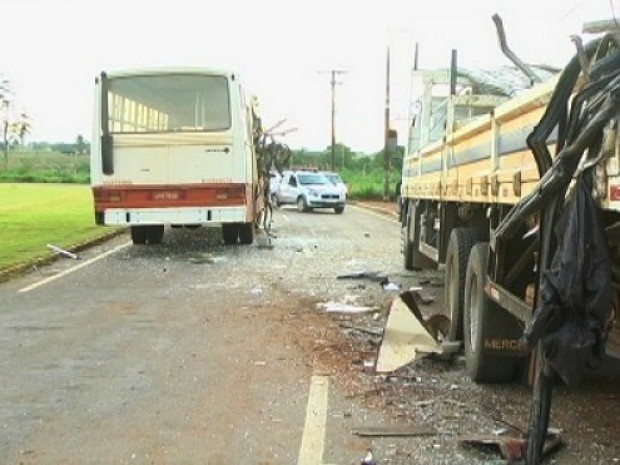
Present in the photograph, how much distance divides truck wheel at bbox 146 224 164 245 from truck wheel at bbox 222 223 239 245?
5.42ft

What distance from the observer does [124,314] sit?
33.5 feet

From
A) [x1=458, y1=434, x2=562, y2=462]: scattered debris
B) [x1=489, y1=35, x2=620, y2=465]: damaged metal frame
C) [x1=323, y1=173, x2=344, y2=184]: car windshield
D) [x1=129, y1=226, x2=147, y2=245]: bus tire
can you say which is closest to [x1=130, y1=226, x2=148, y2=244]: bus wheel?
[x1=129, y1=226, x2=147, y2=245]: bus tire

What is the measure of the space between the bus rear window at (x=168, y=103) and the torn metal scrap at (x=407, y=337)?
9121 mm

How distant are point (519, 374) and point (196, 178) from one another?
10942mm

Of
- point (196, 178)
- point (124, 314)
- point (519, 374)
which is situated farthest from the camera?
point (196, 178)

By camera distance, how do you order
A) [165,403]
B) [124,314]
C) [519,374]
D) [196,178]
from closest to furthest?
[165,403] → [519,374] → [124,314] → [196,178]

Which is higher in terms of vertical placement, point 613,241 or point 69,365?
point 613,241

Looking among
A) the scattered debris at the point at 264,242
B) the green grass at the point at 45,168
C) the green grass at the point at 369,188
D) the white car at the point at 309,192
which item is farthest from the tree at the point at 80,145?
the scattered debris at the point at 264,242

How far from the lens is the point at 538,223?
16.6 ft

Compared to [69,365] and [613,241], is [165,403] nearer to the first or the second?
[69,365]

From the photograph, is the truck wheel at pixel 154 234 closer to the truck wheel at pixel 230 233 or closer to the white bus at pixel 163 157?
the truck wheel at pixel 230 233

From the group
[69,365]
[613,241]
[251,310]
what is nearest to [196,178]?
[251,310]

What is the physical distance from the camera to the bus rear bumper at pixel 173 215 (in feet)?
55.3

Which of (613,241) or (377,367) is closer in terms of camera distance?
(613,241)
